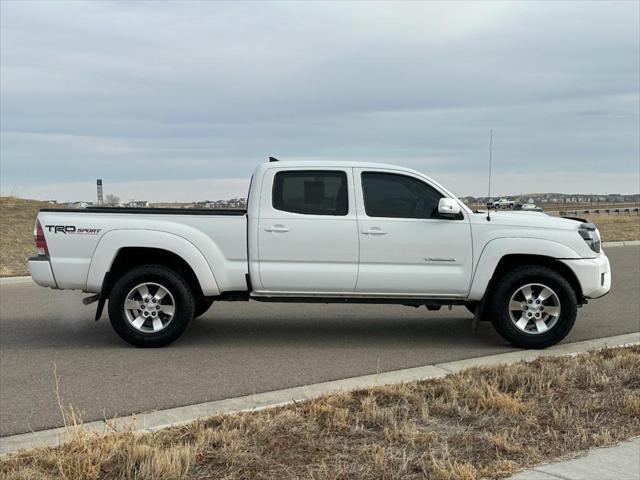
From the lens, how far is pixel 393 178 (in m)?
7.77

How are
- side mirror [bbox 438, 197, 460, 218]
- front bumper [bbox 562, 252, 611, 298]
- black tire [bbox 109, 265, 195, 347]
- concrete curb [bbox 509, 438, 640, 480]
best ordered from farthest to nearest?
front bumper [bbox 562, 252, 611, 298]
black tire [bbox 109, 265, 195, 347]
side mirror [bbox 438, 197, 460, 218]
concrete curb [bbox 509, 438, 640, 480]

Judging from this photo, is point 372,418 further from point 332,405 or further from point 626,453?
point 626,453

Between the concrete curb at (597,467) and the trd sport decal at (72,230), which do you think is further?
the trd sport decal at (72,230)

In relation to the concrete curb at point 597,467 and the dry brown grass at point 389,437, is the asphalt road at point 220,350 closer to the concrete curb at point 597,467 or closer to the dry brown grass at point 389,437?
the dry brown grass at point 389,437

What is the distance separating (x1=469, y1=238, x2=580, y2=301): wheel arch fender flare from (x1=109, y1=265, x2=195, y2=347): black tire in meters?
3.13

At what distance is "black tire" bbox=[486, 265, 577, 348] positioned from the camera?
747 cm

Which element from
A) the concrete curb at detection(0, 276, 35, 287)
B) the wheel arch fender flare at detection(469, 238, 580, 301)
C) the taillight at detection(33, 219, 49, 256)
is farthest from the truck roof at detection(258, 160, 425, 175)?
the concrete curb at detection(0, 276, 35, 287)

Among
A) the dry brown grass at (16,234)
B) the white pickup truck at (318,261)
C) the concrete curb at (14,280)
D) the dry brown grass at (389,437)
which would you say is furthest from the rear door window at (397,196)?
the dry brown grass at (16,234)

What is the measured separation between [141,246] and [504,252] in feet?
12.9

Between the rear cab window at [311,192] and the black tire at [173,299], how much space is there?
138cm

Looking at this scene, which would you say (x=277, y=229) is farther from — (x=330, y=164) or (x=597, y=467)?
(x=597, y=467)

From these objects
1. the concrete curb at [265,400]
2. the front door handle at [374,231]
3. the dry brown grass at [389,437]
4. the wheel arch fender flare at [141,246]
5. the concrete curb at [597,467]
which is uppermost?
the front door handle at [374,231]

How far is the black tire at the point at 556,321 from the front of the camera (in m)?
7.47

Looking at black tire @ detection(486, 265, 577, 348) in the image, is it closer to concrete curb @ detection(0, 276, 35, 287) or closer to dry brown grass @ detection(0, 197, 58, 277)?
concrete curb @ detection(0, 276, 35, 287)
